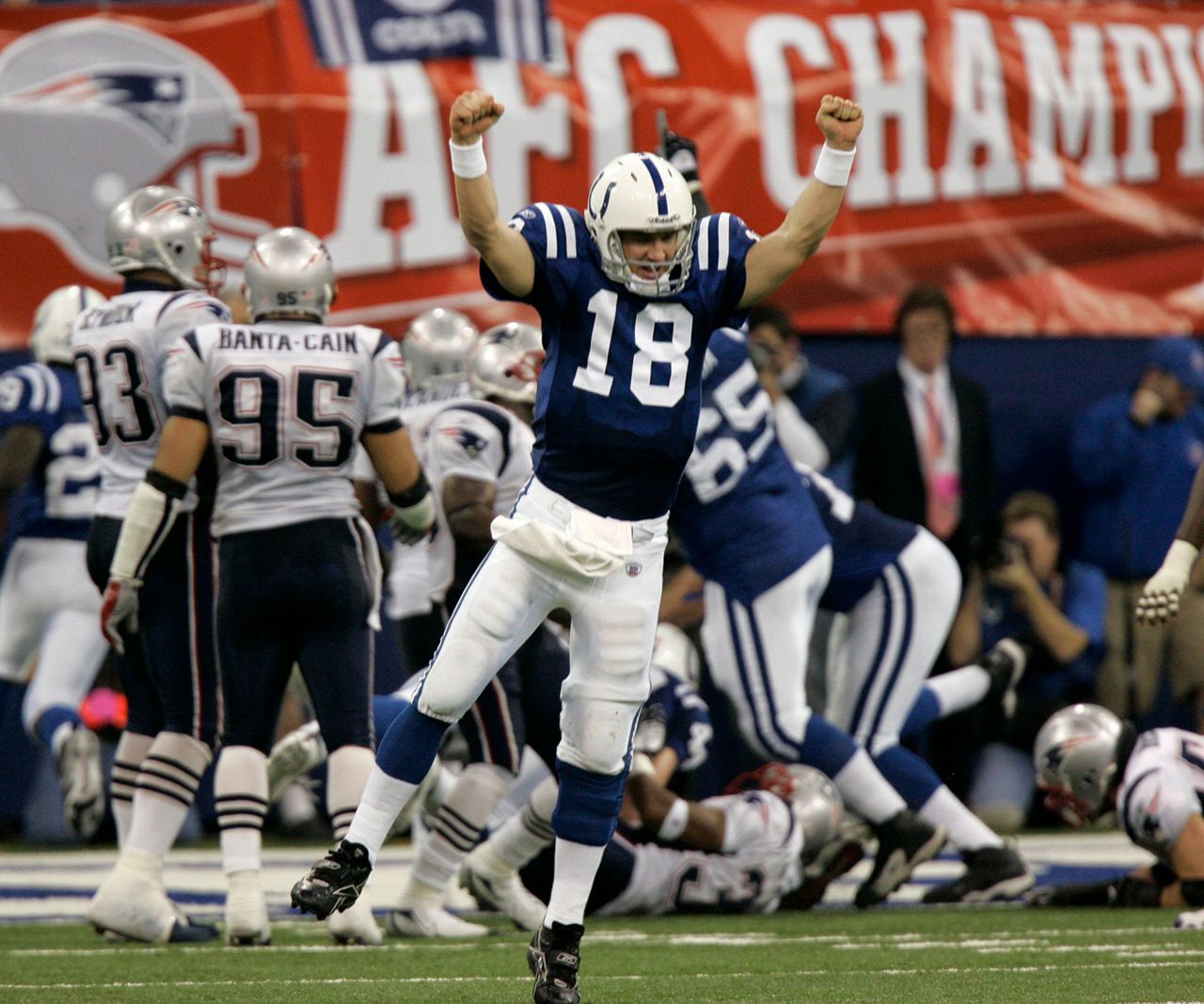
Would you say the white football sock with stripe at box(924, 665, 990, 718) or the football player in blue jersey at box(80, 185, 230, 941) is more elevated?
the football player in blue jersey at box(80, 185, 230, 941)

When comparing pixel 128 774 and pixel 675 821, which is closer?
pixel 128 774

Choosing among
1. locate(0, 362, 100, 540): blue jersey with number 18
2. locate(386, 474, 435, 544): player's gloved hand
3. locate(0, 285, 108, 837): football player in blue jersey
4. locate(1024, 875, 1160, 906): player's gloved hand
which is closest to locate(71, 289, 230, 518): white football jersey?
locate(386, 474, 435, 544): player's gloved hand

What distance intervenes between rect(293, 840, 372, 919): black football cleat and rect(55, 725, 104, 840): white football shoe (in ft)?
10.3

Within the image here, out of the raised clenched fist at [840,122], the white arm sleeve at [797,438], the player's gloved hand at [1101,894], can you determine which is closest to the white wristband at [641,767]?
A: the player's gloved hand at [1101,894]

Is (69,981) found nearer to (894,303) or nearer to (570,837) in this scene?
(570,837)

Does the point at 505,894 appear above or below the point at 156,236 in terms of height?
below

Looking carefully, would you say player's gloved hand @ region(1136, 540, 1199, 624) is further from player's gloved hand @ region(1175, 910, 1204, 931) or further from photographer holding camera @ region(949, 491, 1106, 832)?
photographer holding camera @ region(949, 491, 1106, 832)

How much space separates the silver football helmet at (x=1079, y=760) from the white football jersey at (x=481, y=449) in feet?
5.65

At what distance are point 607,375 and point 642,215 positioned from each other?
0.33 m

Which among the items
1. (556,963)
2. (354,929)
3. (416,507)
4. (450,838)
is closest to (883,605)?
(450,838)

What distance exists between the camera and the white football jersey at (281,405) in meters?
5.29

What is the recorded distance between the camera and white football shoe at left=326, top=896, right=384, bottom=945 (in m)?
5.33

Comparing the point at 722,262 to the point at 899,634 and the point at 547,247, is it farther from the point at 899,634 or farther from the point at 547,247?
the point at 899,634

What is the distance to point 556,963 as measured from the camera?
412 centimetres
